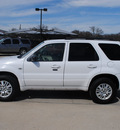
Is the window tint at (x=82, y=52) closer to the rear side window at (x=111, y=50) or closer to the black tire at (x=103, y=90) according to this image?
the rear side window at (x=111, y=50)

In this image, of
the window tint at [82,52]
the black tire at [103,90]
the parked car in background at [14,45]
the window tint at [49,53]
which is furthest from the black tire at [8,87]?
the parked car in background at [14,45]

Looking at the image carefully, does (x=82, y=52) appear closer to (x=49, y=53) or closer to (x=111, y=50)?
(x=111, y=50)

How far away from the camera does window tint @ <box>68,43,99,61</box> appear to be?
5.17 m

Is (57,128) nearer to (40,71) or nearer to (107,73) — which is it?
(40,71)

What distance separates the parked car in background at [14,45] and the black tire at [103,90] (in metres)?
15.3

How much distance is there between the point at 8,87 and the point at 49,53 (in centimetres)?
149

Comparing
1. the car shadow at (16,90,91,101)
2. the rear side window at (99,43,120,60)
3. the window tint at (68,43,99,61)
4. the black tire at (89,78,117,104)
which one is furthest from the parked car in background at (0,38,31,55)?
the black tire at (89,78,117,104)

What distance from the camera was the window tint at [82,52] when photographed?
5.17 meters

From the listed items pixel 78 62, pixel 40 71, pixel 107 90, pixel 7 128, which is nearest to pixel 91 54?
pixel 78 62

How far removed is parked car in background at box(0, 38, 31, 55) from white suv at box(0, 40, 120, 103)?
14665 millimetres

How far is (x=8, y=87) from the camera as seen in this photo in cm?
519

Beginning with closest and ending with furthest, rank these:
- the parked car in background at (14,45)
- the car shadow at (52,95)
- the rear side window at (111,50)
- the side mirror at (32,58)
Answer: the side mirror at (32,58) < the rear side window at (111,50) < the car shadow at (52,95) < the parked car in background at (14,45)

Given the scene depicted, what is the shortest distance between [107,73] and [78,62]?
0.85 meters

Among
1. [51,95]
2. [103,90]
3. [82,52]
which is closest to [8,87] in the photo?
[51,95]
